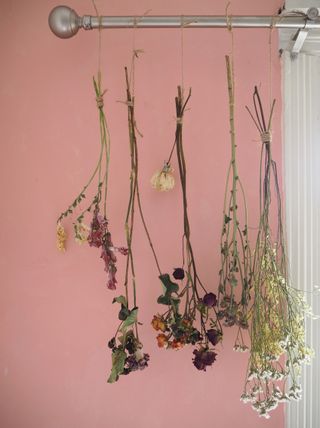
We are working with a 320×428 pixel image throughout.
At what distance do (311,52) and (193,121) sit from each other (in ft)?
1.53

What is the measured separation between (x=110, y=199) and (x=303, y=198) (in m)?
0.65

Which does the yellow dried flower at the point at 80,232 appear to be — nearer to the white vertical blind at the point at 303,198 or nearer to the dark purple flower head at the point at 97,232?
the dark purple flower head at the point at 97,232

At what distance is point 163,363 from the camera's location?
1192 millimetres

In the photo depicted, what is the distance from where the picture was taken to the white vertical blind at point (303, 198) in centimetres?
117

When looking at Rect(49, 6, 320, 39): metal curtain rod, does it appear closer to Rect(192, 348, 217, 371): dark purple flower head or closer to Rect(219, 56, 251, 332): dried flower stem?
Rect(219, 56, 251, 332): dried flower stem

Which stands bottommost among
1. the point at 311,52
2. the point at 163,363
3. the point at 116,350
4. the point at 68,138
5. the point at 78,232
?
the point at 163,363

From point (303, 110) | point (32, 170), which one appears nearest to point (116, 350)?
Answer: point (32, 170)

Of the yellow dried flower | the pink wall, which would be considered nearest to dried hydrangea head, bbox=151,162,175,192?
the pink wall

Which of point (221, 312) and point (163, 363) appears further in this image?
point (163, 363)

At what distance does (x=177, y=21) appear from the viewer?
1.02 m

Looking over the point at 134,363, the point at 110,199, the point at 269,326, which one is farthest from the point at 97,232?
the point at 269,326

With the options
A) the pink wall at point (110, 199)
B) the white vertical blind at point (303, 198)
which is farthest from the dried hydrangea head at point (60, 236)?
the white vertical blind at point (303, 198)

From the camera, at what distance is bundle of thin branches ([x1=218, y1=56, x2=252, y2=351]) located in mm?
991

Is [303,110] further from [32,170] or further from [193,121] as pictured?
[32,170]
